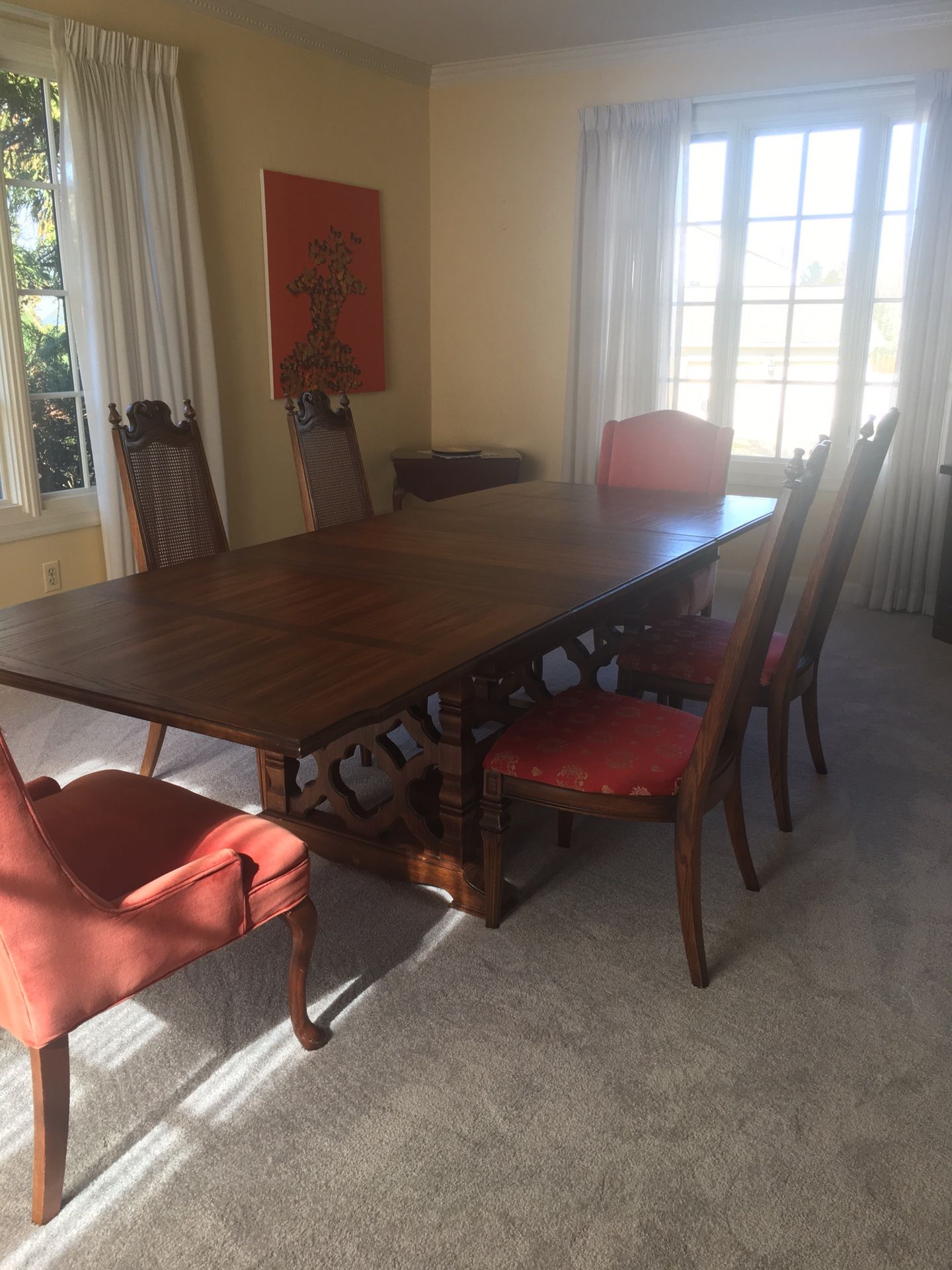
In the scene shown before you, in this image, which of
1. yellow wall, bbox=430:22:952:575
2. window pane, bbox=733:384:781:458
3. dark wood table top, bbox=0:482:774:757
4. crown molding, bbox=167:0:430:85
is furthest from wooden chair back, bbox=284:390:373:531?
window pane, bbox=733:384:781:458

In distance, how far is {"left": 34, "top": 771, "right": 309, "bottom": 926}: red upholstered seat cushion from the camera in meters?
1.58

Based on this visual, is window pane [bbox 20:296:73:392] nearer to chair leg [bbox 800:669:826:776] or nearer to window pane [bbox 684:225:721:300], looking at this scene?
window pane [bbox 684:225:721:300]

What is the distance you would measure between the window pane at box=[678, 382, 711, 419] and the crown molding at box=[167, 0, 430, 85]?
2209 millimetres

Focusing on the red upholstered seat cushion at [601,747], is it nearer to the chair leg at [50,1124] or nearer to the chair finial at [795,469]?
the chair finial at [795,469]

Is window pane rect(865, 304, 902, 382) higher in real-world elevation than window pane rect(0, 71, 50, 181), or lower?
lower

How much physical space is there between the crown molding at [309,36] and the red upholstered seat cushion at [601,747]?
3603mm

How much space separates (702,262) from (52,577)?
3468 millimetres

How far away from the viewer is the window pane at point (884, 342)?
464 cm

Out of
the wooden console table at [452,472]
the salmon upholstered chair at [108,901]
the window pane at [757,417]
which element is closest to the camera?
the salmon upholstered chair at [108,901]

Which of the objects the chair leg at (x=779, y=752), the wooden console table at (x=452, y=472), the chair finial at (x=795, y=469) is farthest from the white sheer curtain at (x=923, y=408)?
the chair finial at (x=795, y=469)

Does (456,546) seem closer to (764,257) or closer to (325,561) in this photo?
(325,561)

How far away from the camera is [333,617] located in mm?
2025

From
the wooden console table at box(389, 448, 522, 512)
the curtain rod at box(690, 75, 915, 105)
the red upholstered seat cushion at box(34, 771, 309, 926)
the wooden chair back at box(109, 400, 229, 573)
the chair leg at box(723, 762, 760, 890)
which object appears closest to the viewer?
the red upholstered seat cushion at box(34, 771, 309, 926)

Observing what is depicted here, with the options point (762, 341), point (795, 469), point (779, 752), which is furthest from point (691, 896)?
point (762, 341)
